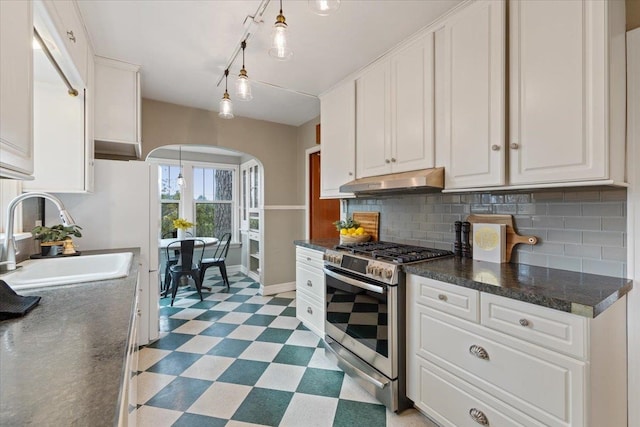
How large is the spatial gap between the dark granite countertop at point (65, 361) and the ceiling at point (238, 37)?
70.5 inches

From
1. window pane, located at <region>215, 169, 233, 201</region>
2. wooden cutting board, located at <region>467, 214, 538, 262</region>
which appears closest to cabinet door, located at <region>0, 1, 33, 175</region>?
wooden cutting board, located at <region>467, 214, 538, 262</region>

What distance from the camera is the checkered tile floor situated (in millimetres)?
1725

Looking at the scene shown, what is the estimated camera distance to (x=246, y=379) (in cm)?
210

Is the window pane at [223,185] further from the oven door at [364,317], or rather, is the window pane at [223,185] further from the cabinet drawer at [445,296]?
the cabinet drawer at [445,296]

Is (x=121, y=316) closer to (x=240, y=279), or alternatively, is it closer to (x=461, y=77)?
(x=461, y=77)

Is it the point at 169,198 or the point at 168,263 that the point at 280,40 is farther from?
the point at 169,198

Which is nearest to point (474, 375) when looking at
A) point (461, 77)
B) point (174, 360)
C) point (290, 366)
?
point (290, 366)

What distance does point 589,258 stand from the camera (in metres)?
1.52

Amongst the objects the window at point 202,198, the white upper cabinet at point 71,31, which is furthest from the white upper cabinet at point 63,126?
the window at point 202,198

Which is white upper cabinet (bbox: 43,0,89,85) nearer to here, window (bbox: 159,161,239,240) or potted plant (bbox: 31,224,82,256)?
potted plant (bbox: 31,224,82,256)

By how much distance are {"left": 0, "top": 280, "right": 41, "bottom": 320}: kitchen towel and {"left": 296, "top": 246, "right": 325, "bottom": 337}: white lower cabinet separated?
192 centimetres

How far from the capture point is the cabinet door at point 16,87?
2.72 ft

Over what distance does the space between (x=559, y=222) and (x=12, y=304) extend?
2.56 metres

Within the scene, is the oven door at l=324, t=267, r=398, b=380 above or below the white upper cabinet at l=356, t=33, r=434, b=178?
below
